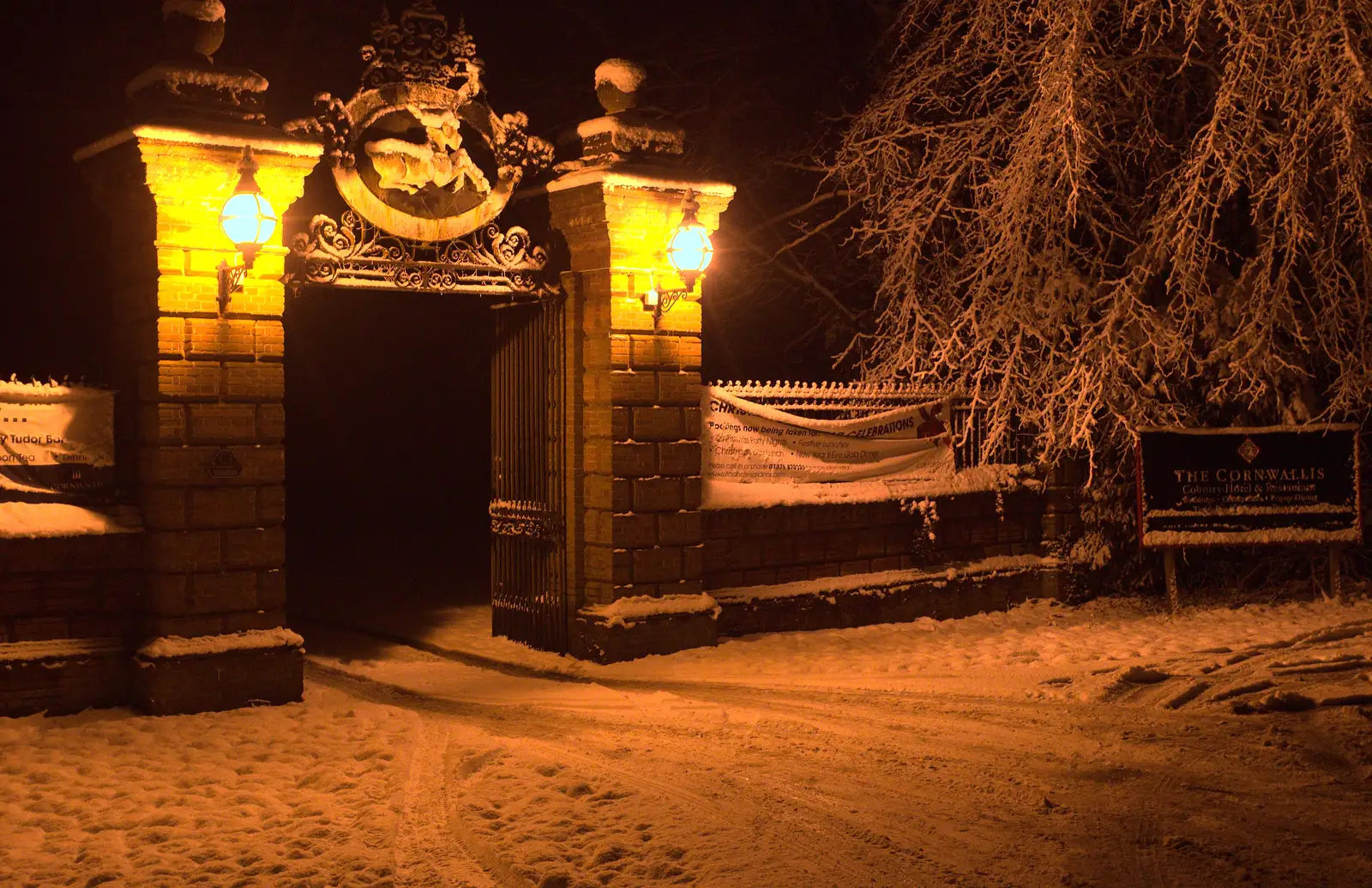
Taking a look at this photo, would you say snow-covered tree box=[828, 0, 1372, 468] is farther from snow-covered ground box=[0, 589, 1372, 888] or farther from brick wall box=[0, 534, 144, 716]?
brick wall box=[0, 534, 144, 716]

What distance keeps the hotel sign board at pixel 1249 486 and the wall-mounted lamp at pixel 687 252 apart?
4.26m

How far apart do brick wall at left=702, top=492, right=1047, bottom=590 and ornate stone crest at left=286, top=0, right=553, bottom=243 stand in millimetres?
3035

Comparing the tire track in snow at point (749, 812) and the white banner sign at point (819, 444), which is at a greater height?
the white banner sign at point (819, 444)

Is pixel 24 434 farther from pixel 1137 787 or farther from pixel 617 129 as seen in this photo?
pixel 1137 787

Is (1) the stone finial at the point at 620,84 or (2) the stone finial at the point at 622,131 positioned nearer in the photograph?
(2) the stone finial at the point at 622,131

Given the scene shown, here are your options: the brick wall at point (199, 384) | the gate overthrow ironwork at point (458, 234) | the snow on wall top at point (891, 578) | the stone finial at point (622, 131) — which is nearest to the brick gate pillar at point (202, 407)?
the brick wall at point (199, 384)

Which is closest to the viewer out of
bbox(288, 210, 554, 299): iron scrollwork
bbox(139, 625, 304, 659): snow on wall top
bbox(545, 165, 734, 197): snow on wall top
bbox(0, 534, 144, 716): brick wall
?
bbox(0, 534, 144, 716): brick wall

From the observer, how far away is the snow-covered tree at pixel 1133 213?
11625mm

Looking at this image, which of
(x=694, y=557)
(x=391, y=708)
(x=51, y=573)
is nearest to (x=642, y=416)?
(x=694, y=557)

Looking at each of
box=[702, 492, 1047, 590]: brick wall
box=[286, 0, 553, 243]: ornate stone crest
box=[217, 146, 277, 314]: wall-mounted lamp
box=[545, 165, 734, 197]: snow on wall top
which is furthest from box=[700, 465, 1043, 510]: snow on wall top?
box=[217, 146, 277, 314]: wall-mounted lamp

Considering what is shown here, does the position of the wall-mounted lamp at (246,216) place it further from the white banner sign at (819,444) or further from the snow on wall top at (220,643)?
the white banner sign at (819,444)

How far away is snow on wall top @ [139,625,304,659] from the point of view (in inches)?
356

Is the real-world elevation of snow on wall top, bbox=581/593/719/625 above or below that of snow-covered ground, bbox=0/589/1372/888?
above

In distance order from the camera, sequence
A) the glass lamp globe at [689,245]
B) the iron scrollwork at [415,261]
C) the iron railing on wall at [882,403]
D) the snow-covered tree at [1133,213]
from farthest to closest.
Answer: the iron railing on wall at [882,403] < the snow-covered tree at [1133,213] < the glass lamp globe at [689,245] < the iron scrollwork at [415,261]
